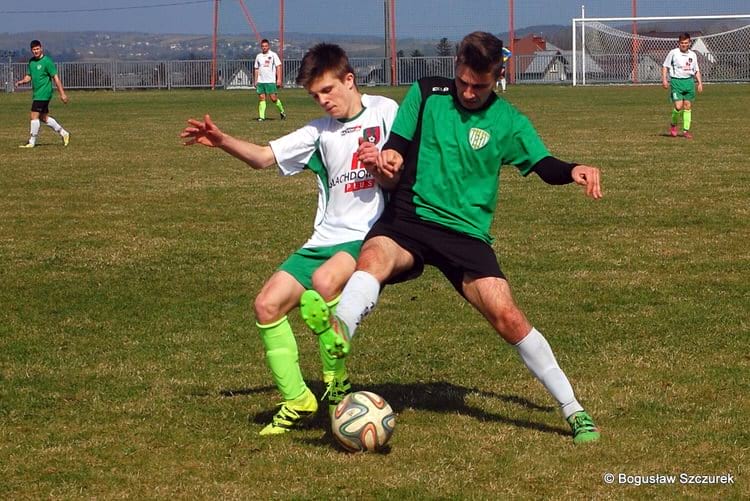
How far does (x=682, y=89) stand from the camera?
21.9 meters

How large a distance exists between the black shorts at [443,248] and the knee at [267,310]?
1.92 feet

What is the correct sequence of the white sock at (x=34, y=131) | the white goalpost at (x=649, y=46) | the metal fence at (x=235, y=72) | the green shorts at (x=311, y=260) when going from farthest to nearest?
1. the metal fence at (x=235, y=72)
2. the white goalpost at (x=649, y=46)
3. the white sock at (x=34, y=131)
4. the green shorts at (x=311, y=260)

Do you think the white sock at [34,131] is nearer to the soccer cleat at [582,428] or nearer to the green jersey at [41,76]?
the green jersey at [41,76]

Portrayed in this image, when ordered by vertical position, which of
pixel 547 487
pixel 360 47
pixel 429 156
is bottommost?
pixel 547 487

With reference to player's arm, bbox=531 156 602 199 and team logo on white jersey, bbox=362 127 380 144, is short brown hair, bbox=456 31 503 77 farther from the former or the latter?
team logo on white jersey, bbox=362 127 380 144

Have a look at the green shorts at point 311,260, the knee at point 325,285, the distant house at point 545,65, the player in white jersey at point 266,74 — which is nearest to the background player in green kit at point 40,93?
the player in white jersey at point 266,74

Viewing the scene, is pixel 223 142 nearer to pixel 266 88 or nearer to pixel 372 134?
pixel 372 134

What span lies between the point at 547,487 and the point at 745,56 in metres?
42.9

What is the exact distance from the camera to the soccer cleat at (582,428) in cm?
549

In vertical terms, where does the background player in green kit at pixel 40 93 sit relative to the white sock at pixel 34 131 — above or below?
above

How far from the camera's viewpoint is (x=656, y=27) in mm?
48156

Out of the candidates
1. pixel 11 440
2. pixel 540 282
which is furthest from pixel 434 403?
pixel 540 282

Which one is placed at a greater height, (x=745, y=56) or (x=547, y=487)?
(x=745, y=56)

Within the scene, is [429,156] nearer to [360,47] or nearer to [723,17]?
[723,17]
